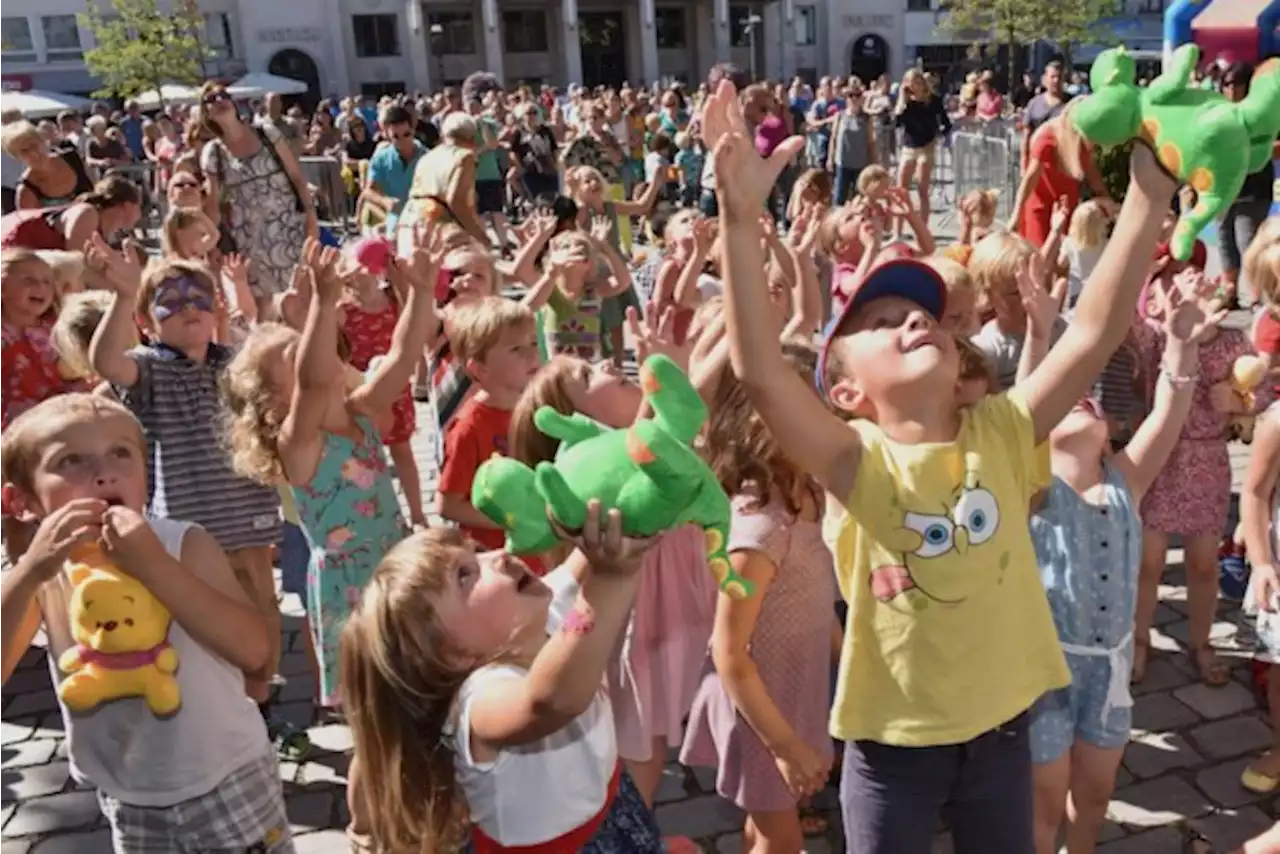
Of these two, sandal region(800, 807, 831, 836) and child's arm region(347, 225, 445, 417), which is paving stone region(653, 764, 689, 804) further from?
child's arm region(347, 225, 445, 417)

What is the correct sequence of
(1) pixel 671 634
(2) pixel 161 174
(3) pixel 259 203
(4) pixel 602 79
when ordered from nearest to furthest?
(1) pixel 671 634 → (3) pixel 259 203 → (2) pixel 161 174 → (4) pixel 602 79

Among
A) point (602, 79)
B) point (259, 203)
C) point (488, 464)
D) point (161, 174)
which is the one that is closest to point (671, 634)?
point (488, 464)

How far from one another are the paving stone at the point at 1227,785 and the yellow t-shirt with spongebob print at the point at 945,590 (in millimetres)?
1539

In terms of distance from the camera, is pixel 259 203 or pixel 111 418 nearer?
pixel 111 418

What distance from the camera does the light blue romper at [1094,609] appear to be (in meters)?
2.85

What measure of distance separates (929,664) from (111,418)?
183 centimetres

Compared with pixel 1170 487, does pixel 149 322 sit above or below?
above

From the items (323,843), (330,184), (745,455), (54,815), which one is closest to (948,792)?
(745,455)

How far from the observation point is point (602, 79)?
53031 millimetres

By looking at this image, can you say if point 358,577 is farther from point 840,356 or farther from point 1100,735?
point 1100,735

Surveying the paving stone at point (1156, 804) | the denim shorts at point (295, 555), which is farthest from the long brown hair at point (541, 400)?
the paving stone at point (1156, 804)

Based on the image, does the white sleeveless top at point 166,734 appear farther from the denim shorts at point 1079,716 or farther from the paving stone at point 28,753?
the paving stone at point 28,753

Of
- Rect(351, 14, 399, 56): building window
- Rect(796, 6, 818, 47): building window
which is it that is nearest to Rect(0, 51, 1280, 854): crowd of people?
Rect(351, 14, 399, 56): building window

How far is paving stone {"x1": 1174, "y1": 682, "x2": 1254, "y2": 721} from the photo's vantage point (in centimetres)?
395
